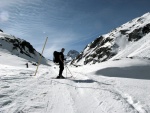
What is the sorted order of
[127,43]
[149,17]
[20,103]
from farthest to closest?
[149,17]
[127,43]
[20,103]

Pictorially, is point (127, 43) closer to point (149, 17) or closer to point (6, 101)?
point (149, 17)

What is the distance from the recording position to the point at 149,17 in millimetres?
180000

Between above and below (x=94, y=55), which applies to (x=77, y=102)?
below

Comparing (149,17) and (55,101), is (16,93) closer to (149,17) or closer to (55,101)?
(55,101)

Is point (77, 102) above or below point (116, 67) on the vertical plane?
below

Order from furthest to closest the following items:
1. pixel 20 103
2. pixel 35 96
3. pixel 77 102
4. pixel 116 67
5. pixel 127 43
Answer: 1. pixel 127 43
2. pixel 116 67
3. pixel 35 96
4. pixel 77 102
5. pixel 20 103

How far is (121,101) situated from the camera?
6.66m

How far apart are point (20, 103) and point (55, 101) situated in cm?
121

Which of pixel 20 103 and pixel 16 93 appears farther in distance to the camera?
pixel 16 93

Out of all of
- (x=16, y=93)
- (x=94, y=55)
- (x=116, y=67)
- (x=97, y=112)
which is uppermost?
(x=94, y=55)

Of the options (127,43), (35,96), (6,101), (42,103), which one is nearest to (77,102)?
(42,103)

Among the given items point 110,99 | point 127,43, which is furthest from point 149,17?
point 110,99

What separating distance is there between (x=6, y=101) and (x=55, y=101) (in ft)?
5.30

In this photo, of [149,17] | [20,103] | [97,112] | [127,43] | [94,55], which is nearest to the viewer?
[97,112]
